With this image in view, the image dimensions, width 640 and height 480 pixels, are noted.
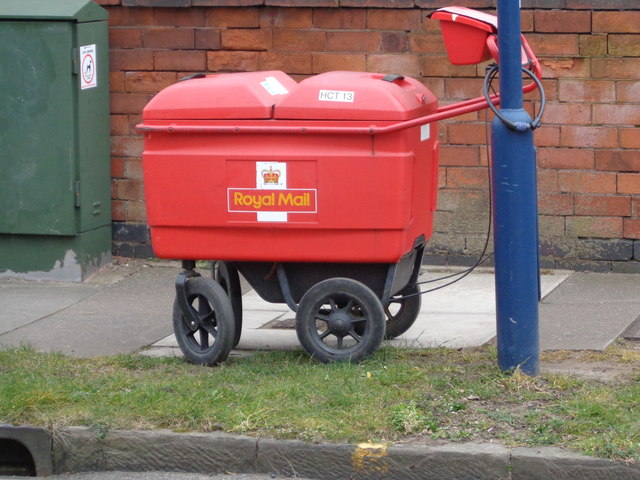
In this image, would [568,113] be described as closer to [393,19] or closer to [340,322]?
[393,19]

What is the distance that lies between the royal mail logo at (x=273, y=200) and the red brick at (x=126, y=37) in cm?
340

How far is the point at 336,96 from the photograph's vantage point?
5750mm

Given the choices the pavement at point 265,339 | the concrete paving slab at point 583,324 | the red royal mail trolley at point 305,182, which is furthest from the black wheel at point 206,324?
the concrete paving slab at point 583,324

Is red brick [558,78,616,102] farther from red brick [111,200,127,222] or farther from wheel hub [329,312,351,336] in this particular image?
red brick [111,200,127,222]

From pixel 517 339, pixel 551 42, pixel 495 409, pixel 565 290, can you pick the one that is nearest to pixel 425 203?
pixel 517 339

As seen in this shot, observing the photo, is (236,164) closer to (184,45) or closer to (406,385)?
(406,385)

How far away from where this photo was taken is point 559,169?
8.31 meters

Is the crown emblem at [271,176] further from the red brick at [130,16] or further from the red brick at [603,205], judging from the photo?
the red brick at [130,16]

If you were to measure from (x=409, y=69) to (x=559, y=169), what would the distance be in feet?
4.17

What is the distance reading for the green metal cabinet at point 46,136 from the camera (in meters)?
8.23

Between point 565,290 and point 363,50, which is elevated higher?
point 363,50

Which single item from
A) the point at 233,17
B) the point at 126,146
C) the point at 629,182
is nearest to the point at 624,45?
the point at 629,182

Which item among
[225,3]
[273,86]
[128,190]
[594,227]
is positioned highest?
[225,3]

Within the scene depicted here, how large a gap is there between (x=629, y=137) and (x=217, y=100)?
11.4ft
